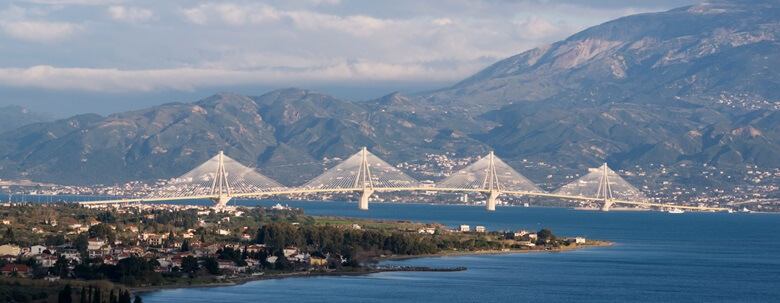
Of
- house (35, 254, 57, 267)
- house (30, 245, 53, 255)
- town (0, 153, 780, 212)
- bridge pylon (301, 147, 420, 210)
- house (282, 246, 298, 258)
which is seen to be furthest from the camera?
town (0, 153, 780, 212)

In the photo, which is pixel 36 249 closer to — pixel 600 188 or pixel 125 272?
pixel 125 272

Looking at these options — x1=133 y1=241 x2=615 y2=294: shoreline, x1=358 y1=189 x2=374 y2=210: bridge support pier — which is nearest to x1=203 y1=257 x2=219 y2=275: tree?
x1=133 y1=241 x2=615 y2=294: shoreline

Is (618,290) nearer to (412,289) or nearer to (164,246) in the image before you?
(412,289)

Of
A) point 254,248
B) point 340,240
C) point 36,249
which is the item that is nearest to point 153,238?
point 254,248

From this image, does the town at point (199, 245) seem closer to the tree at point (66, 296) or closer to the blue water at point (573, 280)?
the blue water at point (573, 280)

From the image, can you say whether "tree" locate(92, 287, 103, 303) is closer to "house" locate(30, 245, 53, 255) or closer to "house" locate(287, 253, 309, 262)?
"house" locate(30, 245, 53, 255)

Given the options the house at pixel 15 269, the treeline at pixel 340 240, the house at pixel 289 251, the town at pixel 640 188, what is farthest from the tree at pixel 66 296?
the town at pixel 640 188
